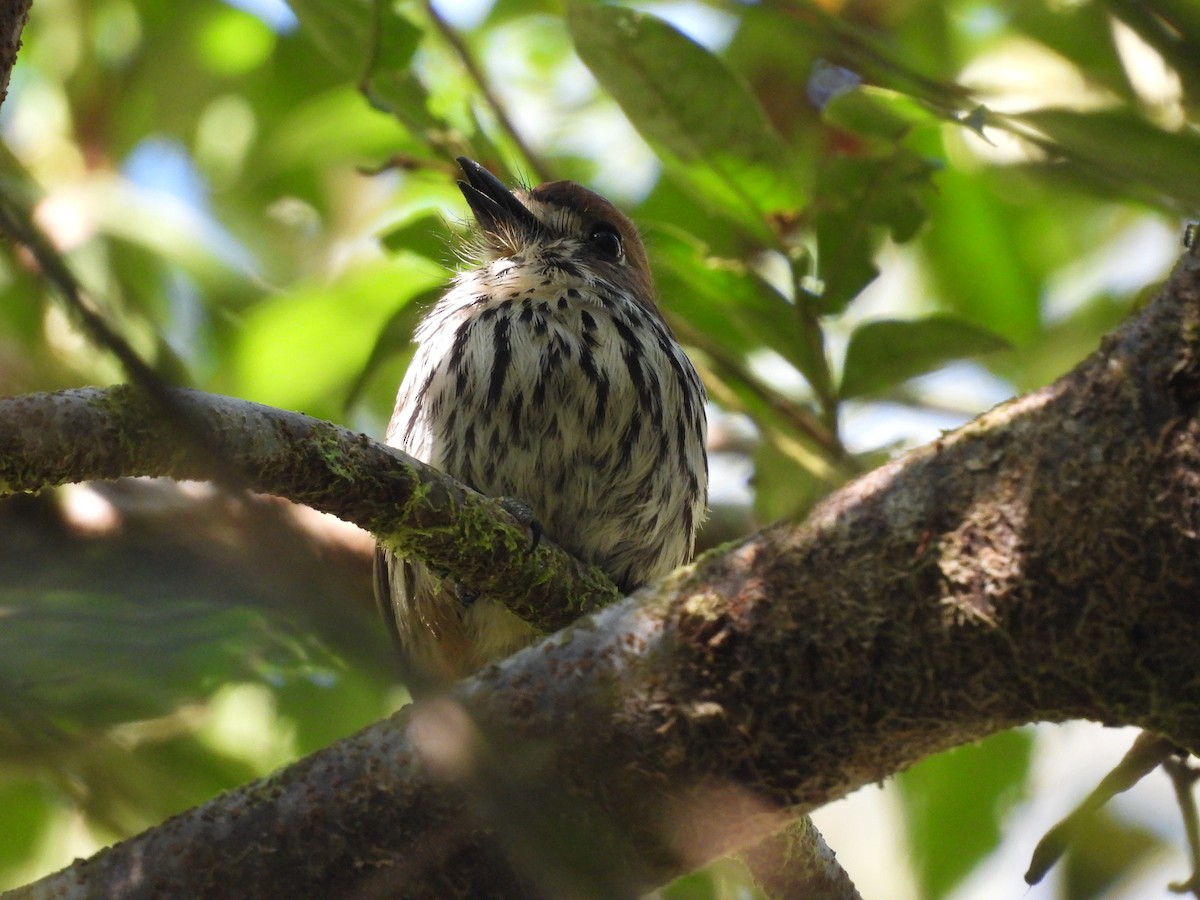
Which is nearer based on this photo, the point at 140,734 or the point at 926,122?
the point at 140,734

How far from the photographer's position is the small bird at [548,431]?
11.9ft

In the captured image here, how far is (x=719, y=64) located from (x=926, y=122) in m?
0.52

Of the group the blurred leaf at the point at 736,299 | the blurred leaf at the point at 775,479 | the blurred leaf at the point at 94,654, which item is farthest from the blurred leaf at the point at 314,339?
the blurred leaf at the point at 94,654

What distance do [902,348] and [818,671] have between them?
1.60 metres

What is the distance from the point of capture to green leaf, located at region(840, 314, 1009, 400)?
327 centimetres

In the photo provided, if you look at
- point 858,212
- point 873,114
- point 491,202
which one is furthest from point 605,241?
point 873,114

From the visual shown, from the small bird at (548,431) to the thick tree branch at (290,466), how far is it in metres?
0.75

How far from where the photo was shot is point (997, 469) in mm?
1837

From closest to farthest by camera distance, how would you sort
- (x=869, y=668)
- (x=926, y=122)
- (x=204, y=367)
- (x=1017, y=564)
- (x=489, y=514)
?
(x=1017, y=564) < (x=869, y=668) < (x=489, y=514) < (x=926, y=122) < (x=204, y=367)

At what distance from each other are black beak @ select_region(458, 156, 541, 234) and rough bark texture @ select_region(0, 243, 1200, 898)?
73.6 inches

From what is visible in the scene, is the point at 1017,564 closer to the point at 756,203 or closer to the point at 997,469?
the point at 997,469

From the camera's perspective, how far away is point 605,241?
4.57 metres

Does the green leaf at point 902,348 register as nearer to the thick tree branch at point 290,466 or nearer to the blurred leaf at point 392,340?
the thick tree branch at point 290,466

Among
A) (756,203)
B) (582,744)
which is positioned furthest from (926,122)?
(582,744)
